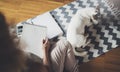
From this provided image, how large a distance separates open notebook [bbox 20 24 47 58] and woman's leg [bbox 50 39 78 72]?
11cm

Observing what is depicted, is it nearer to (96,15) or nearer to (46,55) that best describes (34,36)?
(46,55)

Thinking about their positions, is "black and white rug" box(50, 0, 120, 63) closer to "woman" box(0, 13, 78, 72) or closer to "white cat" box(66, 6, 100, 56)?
"white cat" box(66, 6, 100, 56)

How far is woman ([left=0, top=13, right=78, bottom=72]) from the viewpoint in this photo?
0.60 meters

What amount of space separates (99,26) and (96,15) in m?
0.09

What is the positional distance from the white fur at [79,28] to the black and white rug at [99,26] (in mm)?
66

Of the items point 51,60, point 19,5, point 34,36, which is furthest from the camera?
point 19,5

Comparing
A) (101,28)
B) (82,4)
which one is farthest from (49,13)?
(101,28)

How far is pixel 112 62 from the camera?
4.43 feet

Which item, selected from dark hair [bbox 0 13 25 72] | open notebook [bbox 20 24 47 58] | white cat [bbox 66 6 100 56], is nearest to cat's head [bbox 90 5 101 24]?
white cat [bbox 66 6 100 56]

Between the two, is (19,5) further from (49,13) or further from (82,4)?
(82,4)

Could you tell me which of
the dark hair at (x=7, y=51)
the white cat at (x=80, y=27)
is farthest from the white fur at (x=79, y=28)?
the dark hair at (x=7, y=51)

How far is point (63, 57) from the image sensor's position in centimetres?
114

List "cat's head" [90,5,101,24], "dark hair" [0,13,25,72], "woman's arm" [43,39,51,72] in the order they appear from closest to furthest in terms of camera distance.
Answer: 1. "dark hair" [0,13,25,72]
2. "woman's arm" [43,39,51,72]
3. "cat's head" [90,5,101,24]

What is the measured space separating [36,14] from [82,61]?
0.41 meters
